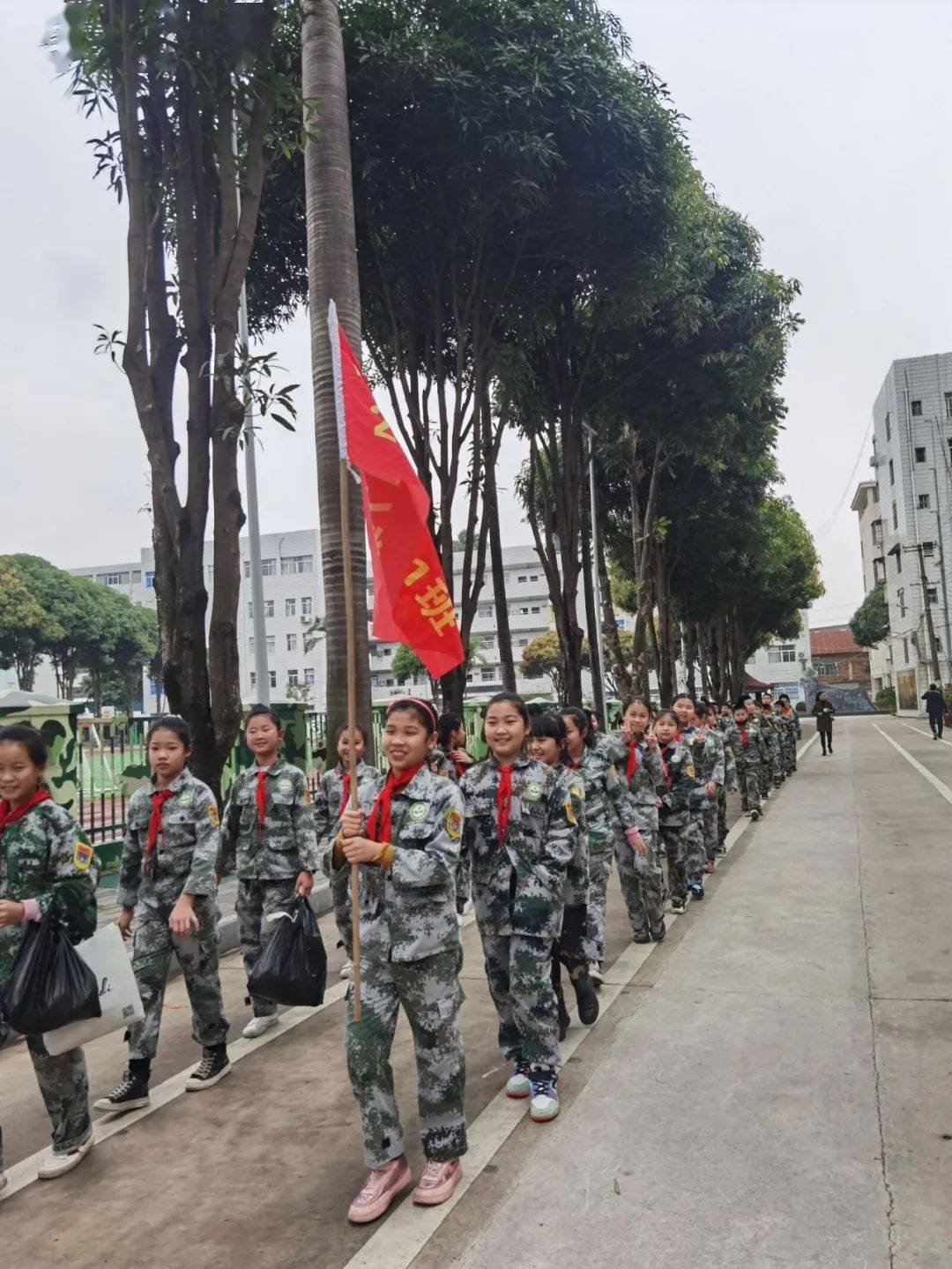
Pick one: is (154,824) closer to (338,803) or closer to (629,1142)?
(338,803)

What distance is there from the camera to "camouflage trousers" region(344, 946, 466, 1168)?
3.21 m

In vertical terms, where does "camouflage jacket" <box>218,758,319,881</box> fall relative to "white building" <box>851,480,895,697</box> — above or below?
below

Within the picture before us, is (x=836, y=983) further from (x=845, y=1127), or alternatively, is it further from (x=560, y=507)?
(x=560, y=507)

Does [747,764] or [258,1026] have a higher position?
[747,764]

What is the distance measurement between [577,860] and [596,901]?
1212 millimetres

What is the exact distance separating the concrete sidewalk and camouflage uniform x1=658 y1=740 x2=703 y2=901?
404mm

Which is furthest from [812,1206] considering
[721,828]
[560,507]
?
[560,507]

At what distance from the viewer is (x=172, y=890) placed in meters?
4.41

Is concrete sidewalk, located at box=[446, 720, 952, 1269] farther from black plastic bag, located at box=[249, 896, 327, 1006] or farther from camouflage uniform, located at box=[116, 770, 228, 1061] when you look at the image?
camouflage uniform, located at box=[116, 770, 228, 1061]

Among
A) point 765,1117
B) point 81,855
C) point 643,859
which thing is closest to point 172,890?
point 81,855

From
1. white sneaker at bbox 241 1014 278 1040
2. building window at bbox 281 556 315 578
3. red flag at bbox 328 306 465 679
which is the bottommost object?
white sneaker at bbox 241 1014 278 1040

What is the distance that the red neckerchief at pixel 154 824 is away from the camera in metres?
4.43

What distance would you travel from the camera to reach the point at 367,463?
361 cm

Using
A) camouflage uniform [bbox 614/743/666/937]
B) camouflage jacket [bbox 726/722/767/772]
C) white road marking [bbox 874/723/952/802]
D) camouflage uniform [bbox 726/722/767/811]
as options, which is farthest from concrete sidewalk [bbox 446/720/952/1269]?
white road marking [bbox 874/723/952/802]
